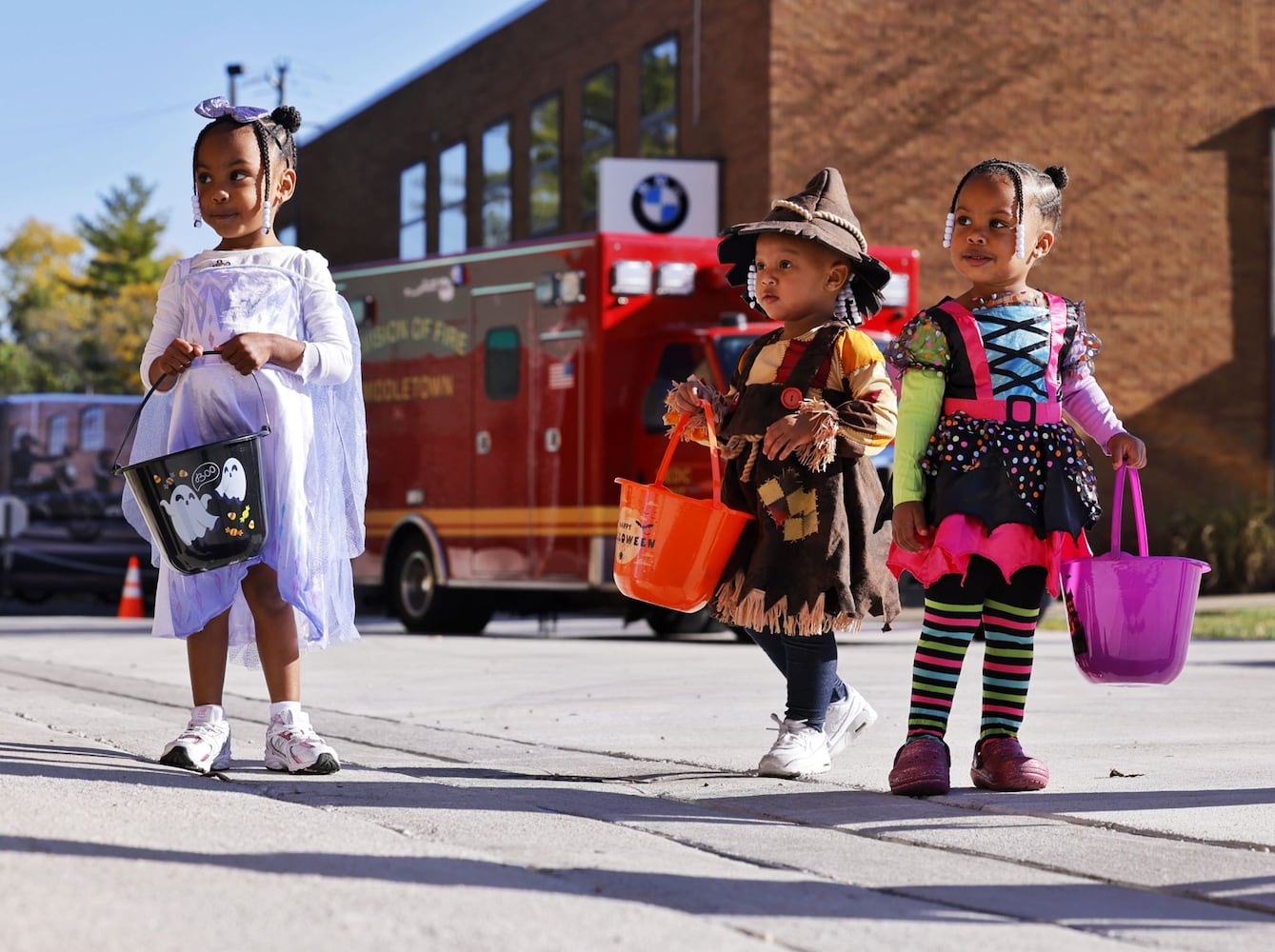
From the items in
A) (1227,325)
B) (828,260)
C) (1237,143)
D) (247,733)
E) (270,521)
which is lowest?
(247,733)

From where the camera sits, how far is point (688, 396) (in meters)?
5.53

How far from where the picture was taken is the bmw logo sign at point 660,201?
75.0 feet

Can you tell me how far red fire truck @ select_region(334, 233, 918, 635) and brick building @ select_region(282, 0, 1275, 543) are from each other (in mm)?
7606

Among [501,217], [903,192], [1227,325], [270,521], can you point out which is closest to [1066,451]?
[270,521]

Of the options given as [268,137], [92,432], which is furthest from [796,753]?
[92,432]

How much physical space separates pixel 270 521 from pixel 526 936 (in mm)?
2495

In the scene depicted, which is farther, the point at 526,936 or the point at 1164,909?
the point at 1164,909

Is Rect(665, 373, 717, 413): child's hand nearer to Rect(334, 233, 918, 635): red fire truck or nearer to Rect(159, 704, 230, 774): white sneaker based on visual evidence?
Rect(159, 704, 230, 774): white sneaker

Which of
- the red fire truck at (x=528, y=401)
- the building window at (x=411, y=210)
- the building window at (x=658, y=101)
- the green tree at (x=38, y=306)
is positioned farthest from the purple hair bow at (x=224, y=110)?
the green tree at (x=38, y=306)

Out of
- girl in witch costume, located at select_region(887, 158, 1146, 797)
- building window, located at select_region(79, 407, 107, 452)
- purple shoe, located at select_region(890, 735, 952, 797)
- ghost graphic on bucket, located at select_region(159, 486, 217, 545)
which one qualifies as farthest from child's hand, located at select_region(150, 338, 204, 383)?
building window, located at select_region(79, 407, 107, 452)

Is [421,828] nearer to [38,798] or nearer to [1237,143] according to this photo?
[38,798]

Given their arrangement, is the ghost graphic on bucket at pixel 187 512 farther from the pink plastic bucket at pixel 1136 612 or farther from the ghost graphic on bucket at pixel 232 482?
the pink plastic bucket at pixel 1136 612

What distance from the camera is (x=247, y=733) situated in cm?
673

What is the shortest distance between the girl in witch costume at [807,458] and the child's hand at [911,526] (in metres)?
0.22
